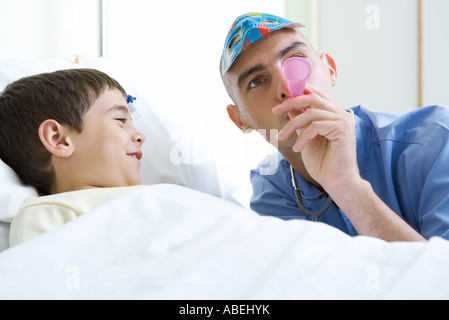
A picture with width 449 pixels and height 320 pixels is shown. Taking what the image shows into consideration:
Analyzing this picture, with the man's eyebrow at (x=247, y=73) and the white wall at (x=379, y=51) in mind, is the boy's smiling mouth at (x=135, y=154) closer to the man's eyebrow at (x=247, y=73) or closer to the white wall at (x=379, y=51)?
the man's eyebrow at (x=247, y=73)

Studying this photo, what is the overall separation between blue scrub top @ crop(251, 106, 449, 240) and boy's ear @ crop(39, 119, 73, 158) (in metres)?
0.61

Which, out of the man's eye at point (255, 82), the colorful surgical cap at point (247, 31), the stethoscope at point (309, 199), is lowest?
the stethoscope at point (309, 199)

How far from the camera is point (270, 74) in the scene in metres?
1.33

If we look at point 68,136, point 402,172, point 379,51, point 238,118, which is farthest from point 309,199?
point 379,51

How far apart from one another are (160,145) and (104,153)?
0.36 m

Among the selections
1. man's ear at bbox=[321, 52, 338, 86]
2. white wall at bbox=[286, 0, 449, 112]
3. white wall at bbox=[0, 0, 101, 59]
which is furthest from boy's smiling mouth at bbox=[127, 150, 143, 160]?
white wall at bbox=[286, 0, 449, 112]

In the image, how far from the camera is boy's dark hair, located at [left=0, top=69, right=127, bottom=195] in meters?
1.19

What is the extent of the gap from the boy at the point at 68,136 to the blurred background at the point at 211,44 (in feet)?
1.17

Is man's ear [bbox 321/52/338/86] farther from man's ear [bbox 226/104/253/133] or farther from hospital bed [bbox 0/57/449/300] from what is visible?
hospital bed [bbox 0/57/449/300]

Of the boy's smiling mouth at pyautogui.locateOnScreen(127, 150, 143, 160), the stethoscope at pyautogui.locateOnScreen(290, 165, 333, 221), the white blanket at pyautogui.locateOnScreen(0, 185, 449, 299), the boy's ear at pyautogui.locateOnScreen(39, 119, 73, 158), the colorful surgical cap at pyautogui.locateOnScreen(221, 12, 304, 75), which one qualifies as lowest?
the stethoscope at pyautogui.locateOnScreen(290, 165, 333, 221)

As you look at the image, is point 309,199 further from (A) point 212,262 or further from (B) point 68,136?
(A) point 212,262

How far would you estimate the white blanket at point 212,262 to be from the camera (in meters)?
0.55

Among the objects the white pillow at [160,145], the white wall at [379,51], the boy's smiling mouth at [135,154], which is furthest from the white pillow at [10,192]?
the white wall at [379,51]

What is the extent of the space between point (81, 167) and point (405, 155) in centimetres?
79
